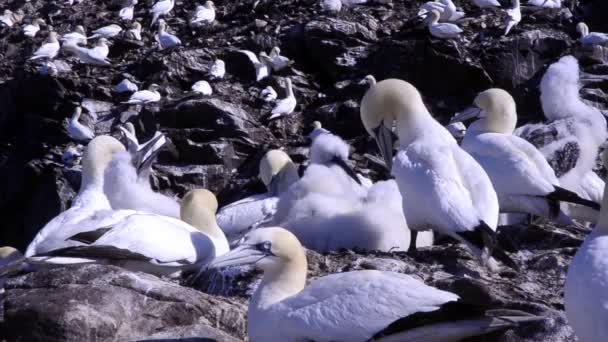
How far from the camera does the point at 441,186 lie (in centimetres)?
785

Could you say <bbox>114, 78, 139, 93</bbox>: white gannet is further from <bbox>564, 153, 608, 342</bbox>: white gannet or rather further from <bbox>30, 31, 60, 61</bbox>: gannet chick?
<bbox>564, 153, 608, 342</bbox>: white gannet

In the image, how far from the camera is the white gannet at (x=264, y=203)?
9227 millimetres

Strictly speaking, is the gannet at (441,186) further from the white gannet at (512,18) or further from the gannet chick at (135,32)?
the gannet chick at (135,32)

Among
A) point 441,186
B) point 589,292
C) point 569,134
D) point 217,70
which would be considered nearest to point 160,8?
point 217,70

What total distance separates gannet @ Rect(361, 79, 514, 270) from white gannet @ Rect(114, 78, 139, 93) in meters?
6.46

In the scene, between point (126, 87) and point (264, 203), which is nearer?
point (264, 203)

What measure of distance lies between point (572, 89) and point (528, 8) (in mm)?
5450

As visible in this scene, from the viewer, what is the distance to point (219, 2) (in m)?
18.2

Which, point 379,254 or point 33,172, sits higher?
point 379,254

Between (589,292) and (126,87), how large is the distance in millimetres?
10109

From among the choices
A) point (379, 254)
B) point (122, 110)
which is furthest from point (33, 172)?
point (379, 254)

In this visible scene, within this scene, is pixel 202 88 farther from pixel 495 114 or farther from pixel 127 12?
pixel 495 114

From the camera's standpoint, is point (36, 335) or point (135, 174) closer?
point (36, 335)

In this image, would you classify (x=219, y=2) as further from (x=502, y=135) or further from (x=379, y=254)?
(x=379, y=254)
